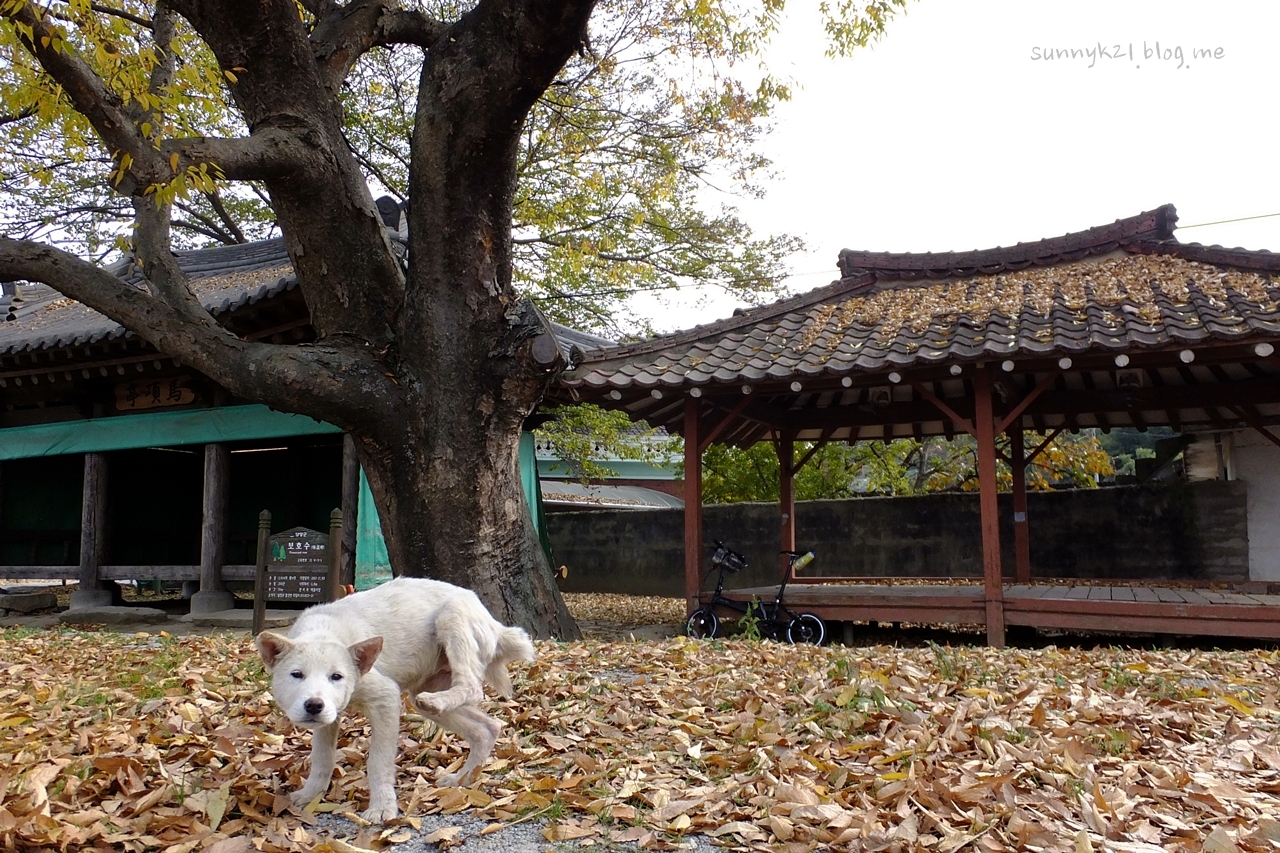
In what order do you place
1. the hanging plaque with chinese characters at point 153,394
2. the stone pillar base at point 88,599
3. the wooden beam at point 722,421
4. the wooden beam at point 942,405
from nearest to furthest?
1. the wooden beam at point 942,405
2. the wooden beam at point 722,421
3. the hanging plaque with chinese characters at point 153,394
4. the stone pillar base at point 88,599

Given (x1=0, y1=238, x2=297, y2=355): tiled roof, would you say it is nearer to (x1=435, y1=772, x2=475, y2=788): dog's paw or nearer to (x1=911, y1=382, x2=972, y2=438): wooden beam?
(x1=911, y1=382, x2=972, y2=438): wooden beam

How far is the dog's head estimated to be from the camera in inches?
124

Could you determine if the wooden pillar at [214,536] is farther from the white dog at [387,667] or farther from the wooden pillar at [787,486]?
the white dog at [387,667]

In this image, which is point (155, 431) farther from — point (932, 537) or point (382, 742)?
point (932, 537)

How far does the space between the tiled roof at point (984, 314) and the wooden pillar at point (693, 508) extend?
74 centimetres

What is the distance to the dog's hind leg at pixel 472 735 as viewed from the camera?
377cm

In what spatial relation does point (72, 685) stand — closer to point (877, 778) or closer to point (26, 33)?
point (26, 33)

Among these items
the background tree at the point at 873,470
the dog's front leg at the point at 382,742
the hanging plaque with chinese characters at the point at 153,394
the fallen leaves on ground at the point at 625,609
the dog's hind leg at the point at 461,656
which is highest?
the hanging plaque with chinese characters at the point at 153,394

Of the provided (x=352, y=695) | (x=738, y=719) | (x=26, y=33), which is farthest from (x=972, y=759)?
(x=26, y=33)

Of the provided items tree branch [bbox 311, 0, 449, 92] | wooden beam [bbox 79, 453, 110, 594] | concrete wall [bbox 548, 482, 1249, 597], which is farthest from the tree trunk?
concrete wall [bbox 548, 482, 1249, 597]

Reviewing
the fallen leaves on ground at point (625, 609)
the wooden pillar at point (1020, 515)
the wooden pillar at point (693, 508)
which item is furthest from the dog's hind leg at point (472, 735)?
the wooden pillar at point (1020, 515)

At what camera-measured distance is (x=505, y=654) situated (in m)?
4.17

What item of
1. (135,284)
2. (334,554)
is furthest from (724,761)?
(135,284)

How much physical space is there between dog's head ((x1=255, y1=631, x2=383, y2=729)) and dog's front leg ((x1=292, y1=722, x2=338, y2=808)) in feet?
1.15
